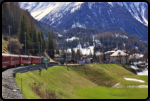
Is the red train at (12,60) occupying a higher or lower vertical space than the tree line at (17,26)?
lower

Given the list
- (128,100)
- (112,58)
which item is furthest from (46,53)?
(128,100)

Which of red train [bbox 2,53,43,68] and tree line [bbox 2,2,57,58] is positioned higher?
tree line [bbox 2,2,57,58]

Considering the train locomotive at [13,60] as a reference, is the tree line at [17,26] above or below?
above

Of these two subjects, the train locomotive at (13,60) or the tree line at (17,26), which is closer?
the train locomotive at (13,60)

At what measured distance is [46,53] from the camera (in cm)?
9788

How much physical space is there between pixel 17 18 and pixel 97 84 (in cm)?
6251

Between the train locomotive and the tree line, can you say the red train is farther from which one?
the tree line

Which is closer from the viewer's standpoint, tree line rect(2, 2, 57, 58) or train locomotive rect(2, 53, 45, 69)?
train locomotive rect(2, 53, 45, 69)

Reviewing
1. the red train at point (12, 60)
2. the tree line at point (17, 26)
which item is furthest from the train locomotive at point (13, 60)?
the tree line at point (17, 26)

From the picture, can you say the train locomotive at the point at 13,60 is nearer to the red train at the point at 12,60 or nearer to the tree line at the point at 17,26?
the red train at the point at 12,60

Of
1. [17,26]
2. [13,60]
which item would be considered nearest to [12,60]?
[13,60]

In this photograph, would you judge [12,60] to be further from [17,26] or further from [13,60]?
[17,26]

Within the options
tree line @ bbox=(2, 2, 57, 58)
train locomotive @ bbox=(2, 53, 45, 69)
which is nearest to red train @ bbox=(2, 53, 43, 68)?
train locomotive @ bbox=(2, 53, 45, 69)

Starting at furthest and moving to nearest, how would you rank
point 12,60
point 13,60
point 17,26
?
1. point 17,26
2. point 13,60
3. point 12,60
